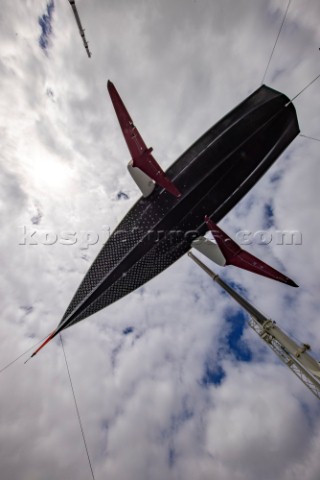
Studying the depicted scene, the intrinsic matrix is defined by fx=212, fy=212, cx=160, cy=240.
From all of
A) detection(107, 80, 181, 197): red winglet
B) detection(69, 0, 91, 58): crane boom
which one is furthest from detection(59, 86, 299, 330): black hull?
detection(69, 0, 91, 58): crane boom

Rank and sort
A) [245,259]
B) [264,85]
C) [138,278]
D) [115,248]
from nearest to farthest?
[245,259] < [264,85] < [115,248] < [138,278]

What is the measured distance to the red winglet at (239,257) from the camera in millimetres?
11547

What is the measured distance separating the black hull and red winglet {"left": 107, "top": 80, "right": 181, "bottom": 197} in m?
3.53

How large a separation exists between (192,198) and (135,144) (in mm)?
5649

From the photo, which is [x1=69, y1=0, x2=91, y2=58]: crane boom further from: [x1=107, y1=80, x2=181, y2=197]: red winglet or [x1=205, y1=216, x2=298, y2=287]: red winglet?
[x1=205, y1=216, x2=298, y2=287]: red winglet

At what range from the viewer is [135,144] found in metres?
10.2

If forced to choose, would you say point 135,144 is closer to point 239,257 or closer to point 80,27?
point 239,257

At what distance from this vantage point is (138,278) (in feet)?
53.8

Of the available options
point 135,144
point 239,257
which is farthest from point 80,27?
point 239,257

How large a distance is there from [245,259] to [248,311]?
7.91 meters

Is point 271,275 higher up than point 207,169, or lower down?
lower down

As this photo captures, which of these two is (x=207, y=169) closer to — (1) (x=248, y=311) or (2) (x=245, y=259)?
(2) (x=245, y=259)

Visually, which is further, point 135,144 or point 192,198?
point 192,198

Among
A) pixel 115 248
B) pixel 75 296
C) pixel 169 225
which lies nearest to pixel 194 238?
pixel 169 225
